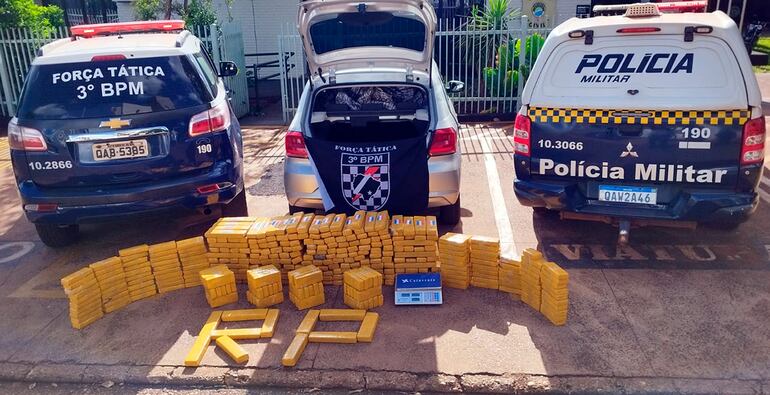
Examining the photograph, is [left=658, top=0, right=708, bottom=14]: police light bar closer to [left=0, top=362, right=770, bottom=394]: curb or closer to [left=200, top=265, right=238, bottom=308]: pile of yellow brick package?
[left=0, top=362, right=770, bottom=394]: curb

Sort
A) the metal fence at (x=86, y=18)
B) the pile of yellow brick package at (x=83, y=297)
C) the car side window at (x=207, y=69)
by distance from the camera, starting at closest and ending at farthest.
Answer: the pile of yellow brick package at (x=83, y=297) → the car side window at (x=207, y=69) → the metal fence at (x=86, y=18)

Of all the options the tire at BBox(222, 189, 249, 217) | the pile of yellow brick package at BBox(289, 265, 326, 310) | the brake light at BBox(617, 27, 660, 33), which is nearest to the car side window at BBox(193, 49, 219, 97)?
the tire at BBox(222, 189, 249, 217)

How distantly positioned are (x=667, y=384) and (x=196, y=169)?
394cm

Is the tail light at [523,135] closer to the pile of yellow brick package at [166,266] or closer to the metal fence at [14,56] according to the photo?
the pile of yellow brick package at [166,266]

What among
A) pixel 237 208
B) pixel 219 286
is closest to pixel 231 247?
pixel 219 286

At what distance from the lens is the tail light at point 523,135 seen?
508cm

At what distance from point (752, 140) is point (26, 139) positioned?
18.8 feet

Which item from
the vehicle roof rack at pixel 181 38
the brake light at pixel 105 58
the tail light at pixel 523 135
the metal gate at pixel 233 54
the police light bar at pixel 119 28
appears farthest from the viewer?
the metal gate at pixel 233 54

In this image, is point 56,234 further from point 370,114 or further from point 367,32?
point 367,32

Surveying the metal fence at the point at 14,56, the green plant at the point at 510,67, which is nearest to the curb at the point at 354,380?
the green plant at the point at 510,67

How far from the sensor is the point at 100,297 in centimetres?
469

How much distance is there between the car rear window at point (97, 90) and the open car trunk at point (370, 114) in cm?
131

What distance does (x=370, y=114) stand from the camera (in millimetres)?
5723

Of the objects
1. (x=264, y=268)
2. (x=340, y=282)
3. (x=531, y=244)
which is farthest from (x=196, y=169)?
(x=531, y=244)
